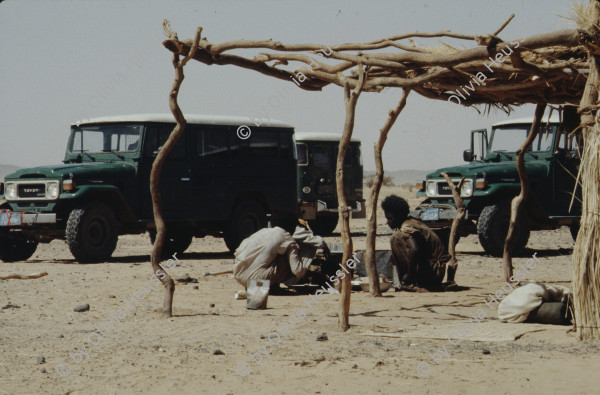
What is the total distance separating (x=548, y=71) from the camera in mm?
8039

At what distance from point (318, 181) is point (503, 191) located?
21.3 ft

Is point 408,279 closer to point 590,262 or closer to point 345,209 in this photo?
point 345,209

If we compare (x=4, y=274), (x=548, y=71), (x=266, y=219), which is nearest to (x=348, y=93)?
(x=548, y=71)

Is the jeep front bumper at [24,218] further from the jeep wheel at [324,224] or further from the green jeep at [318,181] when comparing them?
the jeep wheel at [324,224]

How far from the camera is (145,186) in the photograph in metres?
14.7

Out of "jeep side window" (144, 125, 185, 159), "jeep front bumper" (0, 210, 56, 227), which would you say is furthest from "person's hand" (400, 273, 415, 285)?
"jeep front bumper" (0, 210, 56, 227)

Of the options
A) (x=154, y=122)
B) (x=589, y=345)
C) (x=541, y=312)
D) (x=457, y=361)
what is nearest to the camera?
(x=457, y=361)

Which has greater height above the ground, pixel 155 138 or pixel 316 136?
pixel 316 136

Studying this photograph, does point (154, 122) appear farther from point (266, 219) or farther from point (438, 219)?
point (438, 219)

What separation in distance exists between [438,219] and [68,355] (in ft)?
30.6

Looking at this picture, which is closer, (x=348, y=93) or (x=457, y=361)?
(x=457, y=361)

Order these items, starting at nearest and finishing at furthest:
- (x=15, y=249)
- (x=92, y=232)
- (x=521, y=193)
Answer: (x=521, y=193)
(x=92, y=232)
(x=15, y=249)

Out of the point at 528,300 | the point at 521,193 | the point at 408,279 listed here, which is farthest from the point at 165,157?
the point at 521,193

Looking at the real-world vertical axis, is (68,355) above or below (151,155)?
below
